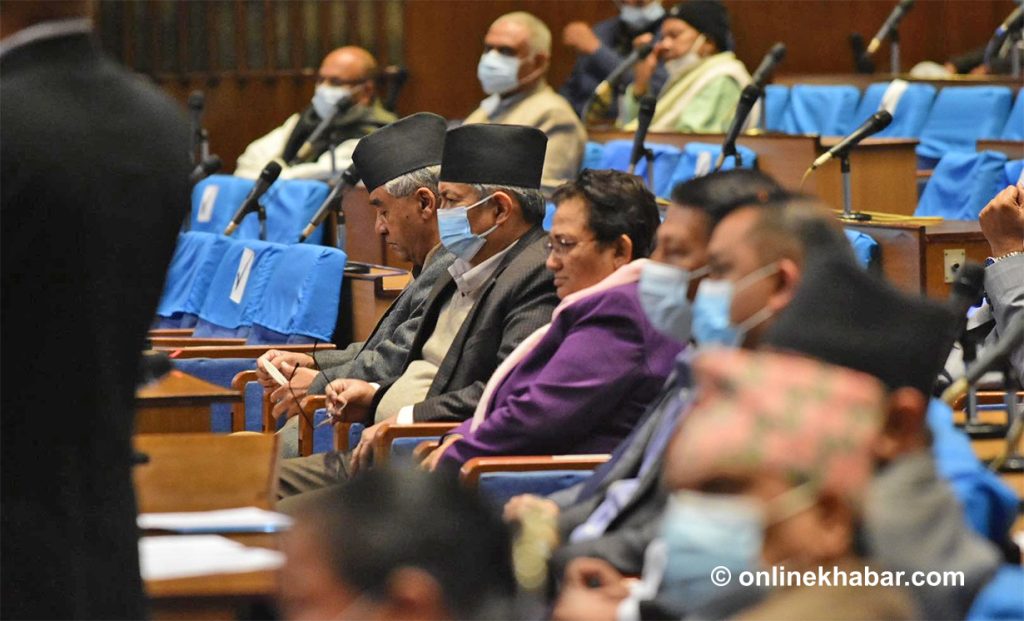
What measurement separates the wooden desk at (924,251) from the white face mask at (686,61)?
3329mm

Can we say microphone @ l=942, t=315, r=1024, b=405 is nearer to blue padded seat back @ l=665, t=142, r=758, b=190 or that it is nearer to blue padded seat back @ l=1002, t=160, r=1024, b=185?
blue padded seat back @ l=1002, t=160, r=1024, b=185

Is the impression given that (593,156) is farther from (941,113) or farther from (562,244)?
(562,244)

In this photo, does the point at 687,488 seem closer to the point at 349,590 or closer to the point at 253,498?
the point at 349,590

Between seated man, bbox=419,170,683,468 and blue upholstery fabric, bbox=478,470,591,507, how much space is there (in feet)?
0.42

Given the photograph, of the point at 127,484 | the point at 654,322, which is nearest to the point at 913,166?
the point at 654,322

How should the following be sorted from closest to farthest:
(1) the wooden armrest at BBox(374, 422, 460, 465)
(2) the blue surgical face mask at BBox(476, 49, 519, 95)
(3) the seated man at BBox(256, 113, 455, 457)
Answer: (1) the wooden armrest at BBox(374, 422, 460, 465) → (3) the seated man at BBox(256, 113, 455, 457) → (2) the blue surgical face mask at BBox(476, 49, 519, 95)

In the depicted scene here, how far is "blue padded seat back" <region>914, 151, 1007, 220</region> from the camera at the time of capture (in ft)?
20.0

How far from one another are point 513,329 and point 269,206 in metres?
3.11

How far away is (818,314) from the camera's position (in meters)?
2.18

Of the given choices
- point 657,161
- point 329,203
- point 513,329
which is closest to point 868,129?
point 513,329

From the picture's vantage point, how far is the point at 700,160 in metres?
6.63

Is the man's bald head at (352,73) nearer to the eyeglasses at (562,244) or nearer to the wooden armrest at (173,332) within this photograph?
the wooden armrest at (173,332)

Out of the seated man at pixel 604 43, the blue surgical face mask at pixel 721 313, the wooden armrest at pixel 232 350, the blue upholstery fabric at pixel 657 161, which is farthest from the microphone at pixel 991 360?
the seated man at pixel 604 43

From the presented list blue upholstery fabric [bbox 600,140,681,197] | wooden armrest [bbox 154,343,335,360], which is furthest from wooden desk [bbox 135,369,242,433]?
blue upholstery fabric [bbox 600,140,681,197]
